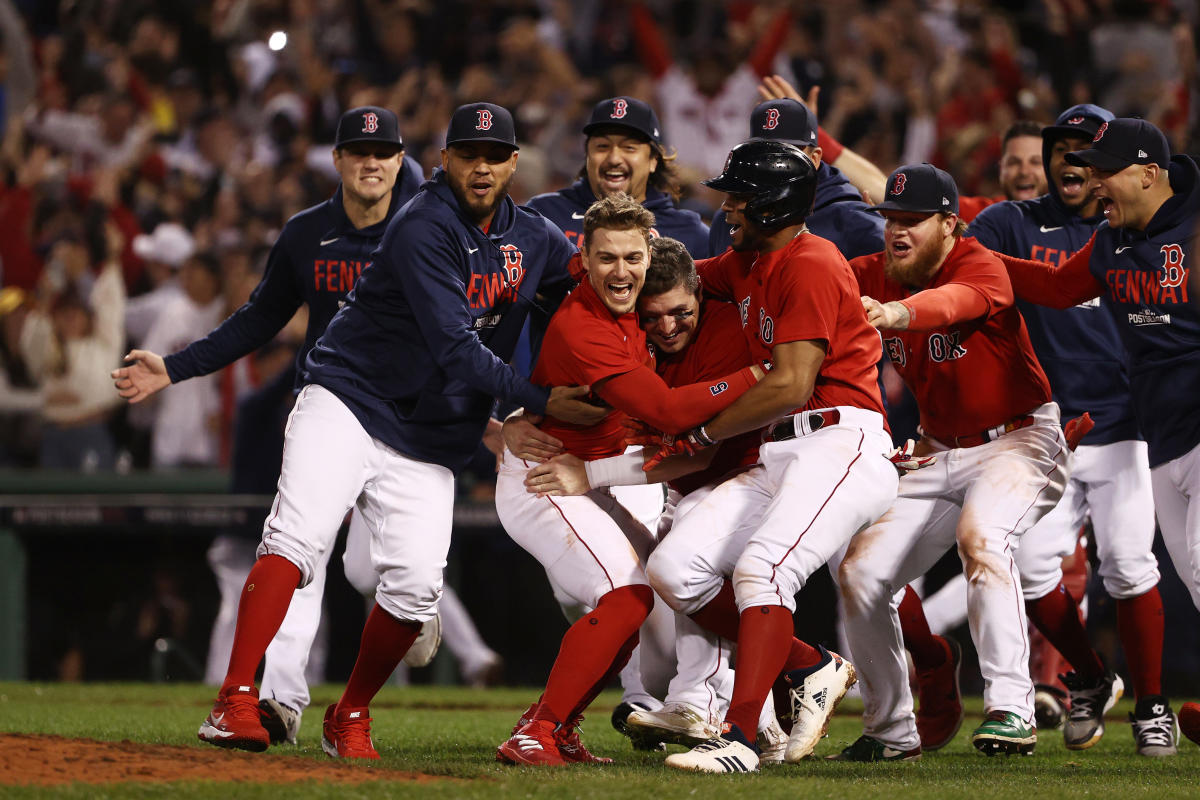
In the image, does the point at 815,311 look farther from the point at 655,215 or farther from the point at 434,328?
the point at 655,215

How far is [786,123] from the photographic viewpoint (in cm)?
569

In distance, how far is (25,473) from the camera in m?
8.70

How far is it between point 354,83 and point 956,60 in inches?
187

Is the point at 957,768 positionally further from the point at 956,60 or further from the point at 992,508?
the point at 956,60

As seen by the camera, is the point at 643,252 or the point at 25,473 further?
the point at 25,473

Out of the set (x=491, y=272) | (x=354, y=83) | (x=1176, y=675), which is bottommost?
(x=1176, y=675)

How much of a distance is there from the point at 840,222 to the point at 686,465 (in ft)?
5.29

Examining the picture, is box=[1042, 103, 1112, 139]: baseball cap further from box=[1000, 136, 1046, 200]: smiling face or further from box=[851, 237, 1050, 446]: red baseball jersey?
box=[851, 237, 1050, 446]: red baseball jersey

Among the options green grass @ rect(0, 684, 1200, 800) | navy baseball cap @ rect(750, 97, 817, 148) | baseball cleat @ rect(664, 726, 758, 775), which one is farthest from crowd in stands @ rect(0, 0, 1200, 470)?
baseball cleat @ rect(664, 726, 758, 775)

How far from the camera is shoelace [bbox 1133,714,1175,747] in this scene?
17.3 feet

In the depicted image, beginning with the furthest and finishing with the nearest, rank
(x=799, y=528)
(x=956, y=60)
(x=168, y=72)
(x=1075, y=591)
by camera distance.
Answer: (x=168, y=72), (x=956, y=60), (x=1075, y=591), (x=799, y=528)

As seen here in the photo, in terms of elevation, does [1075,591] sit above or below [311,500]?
below

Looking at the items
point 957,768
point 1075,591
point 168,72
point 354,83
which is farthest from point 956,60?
point 957,768

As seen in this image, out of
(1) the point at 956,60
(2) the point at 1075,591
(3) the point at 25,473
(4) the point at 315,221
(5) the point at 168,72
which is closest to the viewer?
(4) the point at 315,221
